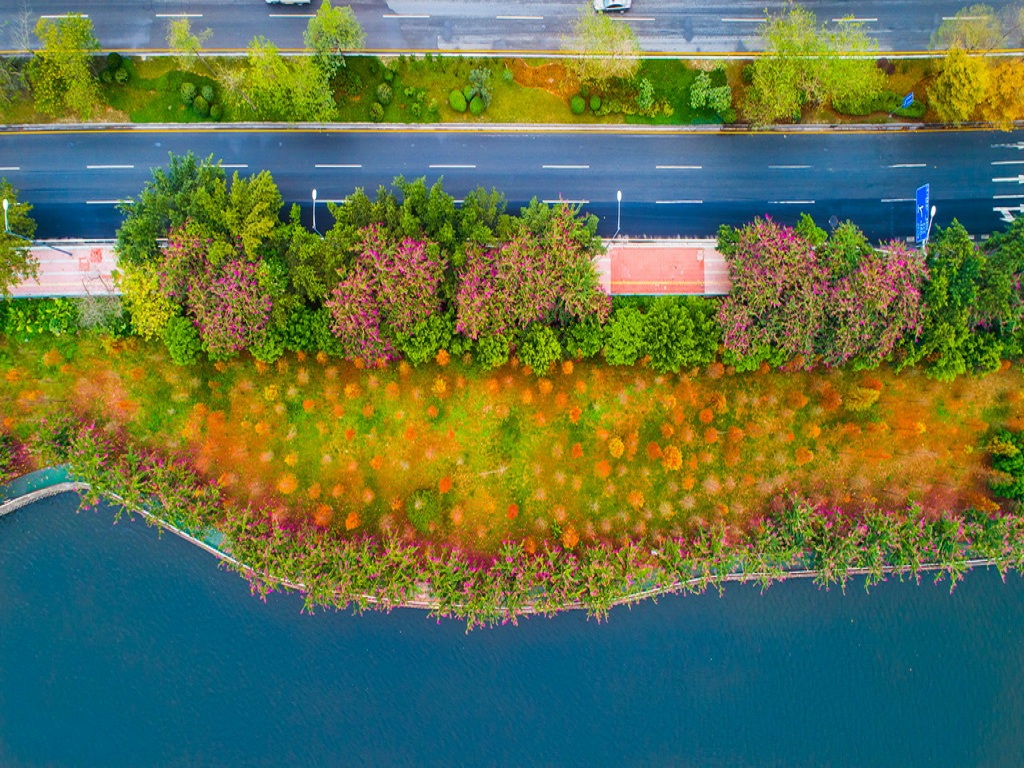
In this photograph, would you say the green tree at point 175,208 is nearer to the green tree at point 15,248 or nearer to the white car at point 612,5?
the green tree at point 15,248

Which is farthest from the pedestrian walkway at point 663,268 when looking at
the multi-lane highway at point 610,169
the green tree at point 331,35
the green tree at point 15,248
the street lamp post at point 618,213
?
the green tree at point 331,35

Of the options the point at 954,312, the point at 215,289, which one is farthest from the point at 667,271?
the point at 215,289

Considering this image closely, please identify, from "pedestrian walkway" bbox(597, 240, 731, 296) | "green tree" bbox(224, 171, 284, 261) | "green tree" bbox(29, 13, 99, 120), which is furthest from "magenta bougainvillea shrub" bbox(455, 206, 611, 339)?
"green tree" bbox(29, 13, 99, 120)

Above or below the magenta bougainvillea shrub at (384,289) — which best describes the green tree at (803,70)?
above

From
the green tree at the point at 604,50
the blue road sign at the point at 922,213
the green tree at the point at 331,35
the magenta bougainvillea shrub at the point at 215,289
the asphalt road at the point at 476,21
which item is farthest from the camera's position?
the asphalt road at the point at 476,21

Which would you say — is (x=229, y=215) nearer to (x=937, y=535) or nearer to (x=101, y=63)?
(x=101, y=63)

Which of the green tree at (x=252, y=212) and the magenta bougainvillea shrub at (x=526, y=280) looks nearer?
the magenta bougainvillea shrub at (x=526, y=280)

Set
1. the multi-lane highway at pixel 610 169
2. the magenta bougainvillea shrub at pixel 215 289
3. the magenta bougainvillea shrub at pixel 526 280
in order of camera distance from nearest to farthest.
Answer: the magenta bougainvillea shrub at pixel 215 289 → the magenta bougainvillea shrub at pixel 526 280 → the multi-lane highway at pixel 610 169

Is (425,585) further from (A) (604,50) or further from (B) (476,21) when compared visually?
(B) (476,21)
